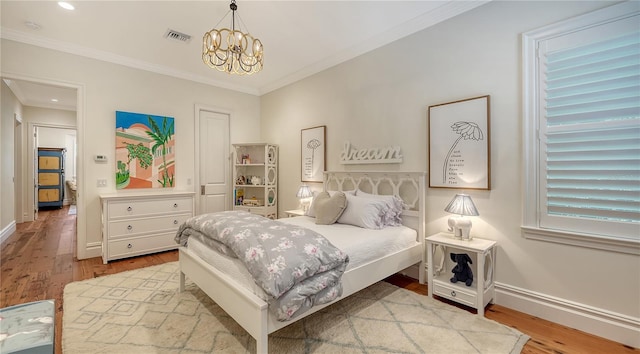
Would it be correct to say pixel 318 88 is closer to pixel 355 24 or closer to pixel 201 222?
pixel 355 24

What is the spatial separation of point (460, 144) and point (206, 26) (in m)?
3.03

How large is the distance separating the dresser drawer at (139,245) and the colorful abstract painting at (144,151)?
2.67ft

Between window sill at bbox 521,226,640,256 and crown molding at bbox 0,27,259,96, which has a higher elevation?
crown molding at bbox 0,27,259,96

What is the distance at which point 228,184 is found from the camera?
5.10 m

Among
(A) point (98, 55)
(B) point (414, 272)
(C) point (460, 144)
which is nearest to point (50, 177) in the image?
(A) point (98, 55)

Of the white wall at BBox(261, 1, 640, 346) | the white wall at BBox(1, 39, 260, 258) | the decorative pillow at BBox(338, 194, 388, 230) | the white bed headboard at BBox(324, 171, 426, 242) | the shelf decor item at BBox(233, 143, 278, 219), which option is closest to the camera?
the white wall at BBox(261, 1, 640, 346)

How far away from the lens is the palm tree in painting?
4180mm

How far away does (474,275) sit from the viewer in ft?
8.36

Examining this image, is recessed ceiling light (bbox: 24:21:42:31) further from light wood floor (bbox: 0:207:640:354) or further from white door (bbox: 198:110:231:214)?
light wood floor (bbox: 0:207:640:354)

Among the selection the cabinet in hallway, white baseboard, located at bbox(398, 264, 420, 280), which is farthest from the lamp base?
the cabinet in hallway

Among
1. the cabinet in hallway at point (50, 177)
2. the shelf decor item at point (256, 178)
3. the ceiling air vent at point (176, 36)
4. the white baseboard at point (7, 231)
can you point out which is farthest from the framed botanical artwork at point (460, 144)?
the cabinet in hallway at point (50, 177)

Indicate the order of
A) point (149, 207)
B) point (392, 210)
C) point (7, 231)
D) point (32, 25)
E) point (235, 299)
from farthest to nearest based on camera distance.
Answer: point (7, 231) < point (149, 207) < point (32, 25) < point (392, 210) < point (235, 299)

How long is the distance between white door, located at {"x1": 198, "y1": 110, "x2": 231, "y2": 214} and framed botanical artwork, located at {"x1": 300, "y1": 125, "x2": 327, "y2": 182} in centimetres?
159

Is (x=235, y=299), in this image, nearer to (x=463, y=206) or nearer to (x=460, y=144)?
(x=463, y=206)
